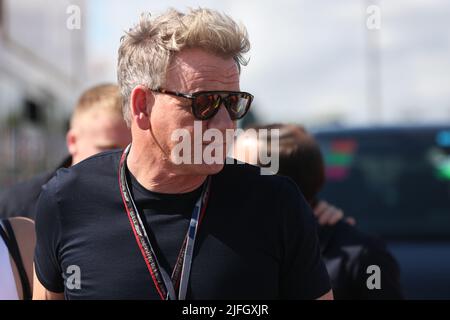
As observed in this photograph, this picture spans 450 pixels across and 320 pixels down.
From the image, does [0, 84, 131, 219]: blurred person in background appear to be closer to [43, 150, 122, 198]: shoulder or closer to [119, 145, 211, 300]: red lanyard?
[43, 150, 122, 198]: shoulder

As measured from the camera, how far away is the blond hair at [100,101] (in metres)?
3.68

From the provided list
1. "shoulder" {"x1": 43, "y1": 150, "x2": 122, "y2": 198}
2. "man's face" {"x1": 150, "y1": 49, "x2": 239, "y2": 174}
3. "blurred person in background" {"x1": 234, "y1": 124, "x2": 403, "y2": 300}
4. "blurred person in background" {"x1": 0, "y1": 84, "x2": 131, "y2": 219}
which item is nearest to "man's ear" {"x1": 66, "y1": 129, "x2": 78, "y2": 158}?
"blurred person in background" {"x1": 0, "y1": 84, "x2": 131, "y2": 219}

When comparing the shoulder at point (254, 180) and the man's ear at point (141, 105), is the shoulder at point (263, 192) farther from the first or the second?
the man's ear at point (141, 105)

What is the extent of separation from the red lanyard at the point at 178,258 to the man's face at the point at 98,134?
1.48 metres

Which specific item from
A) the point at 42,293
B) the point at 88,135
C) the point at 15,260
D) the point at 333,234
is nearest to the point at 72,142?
the point at 88,135

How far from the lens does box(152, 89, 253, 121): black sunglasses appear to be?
215 centimetres

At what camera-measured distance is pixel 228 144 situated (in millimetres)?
2182

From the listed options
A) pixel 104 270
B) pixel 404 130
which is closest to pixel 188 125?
pixel 104 270

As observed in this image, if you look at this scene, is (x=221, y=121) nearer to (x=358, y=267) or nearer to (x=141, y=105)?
(x=141, y=105)

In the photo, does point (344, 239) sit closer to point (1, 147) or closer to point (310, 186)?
point (310, 186)

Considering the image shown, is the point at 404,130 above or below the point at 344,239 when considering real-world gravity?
above

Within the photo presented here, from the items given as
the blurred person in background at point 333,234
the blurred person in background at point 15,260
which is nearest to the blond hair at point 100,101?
the blurred person in background at point 333,234

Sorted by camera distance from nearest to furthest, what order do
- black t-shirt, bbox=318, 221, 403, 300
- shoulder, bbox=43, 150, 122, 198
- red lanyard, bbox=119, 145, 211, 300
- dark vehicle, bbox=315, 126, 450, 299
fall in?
red lanyard, bbox=119, 145, 211, 300 → shoulder, bbox=43, 150, 122, 198 → black t-shirt, bbox=318, 221, 403, 300 → dark vehicle, bbox=315, 126, 450, 299
